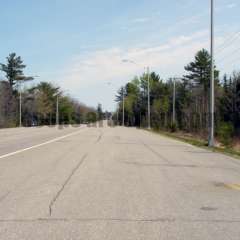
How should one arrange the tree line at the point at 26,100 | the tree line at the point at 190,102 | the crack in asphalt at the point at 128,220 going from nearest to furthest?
the crack in asphalt at the point at 128,220 → the tree line at the point at 190,102 → the tree line at the point at 26,100

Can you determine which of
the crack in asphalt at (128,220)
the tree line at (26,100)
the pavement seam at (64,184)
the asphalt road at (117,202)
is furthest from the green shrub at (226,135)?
the tree line at (26,100)

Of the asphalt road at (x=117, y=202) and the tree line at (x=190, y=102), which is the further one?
the tree line at (x=190, y=102)

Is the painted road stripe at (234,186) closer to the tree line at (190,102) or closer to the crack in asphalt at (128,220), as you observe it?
the crack in asphalt at (128,220)

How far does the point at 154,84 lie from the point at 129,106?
15.9m

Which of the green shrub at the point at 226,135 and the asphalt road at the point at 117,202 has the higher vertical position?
the green shrub at the point at 226,135

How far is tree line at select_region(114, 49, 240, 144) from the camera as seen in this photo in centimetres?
6347

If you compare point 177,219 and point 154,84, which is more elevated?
point 154,84

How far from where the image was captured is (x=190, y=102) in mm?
98688

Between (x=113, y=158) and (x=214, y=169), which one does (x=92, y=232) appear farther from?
(x=113, y=158)

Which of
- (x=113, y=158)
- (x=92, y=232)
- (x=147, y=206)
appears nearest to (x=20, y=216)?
(x=92, y=232)

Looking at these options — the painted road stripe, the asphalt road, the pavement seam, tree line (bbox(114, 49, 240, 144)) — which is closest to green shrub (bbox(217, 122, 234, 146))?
tree line (bbox(114, 49, 240, 144))

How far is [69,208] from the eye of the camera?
10008mm

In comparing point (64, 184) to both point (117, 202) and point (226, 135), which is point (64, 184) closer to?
point (117, 202)

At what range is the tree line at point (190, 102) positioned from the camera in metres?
63.5
